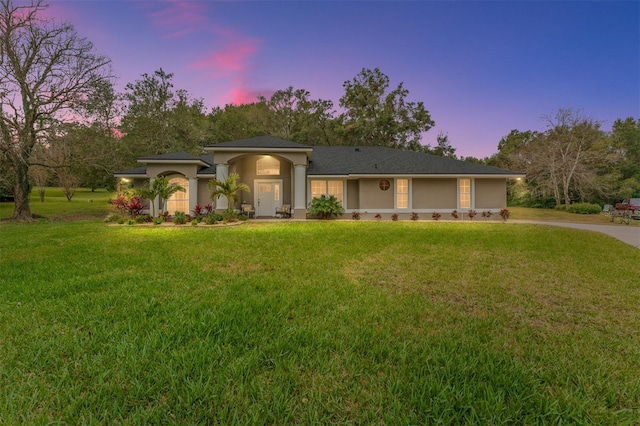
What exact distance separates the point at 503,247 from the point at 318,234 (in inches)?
232

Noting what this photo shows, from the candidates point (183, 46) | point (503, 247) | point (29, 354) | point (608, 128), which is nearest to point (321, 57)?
point (183, 46)

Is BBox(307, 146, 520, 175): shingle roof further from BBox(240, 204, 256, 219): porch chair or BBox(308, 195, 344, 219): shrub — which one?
BBox(240, 204, 256, 219): porch chair

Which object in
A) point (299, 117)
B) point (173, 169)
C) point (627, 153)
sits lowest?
point (173, 169)

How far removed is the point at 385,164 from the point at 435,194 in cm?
377

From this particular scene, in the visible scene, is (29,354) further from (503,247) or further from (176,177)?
(176,177)

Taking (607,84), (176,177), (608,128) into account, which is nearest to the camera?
(176,177)

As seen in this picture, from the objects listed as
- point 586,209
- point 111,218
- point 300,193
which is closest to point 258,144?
point 300,193

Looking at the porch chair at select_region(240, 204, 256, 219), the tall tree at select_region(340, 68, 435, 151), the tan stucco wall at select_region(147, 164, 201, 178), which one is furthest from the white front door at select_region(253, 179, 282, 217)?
the tall tree at select_region(340, 68, 435, 151)

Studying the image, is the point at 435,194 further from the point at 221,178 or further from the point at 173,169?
the point at 173,169

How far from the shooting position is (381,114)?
32.1 m

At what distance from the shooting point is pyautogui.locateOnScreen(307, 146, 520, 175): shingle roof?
54.8 feet

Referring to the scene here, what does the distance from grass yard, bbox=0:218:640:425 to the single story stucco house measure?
1111cm

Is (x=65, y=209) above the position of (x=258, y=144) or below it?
below

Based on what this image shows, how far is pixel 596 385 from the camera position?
2141 mm
